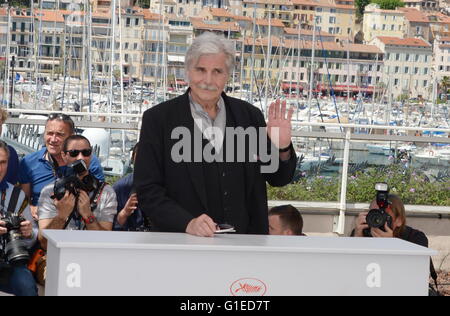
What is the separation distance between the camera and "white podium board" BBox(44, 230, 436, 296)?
2922 mm

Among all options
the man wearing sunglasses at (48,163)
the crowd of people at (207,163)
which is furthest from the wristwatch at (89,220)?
the crowd of people at (207,163)

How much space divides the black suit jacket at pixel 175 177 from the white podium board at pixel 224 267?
2.31 ft

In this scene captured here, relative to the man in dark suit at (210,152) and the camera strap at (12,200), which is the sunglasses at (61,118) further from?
the man in dark suit at (210,152)

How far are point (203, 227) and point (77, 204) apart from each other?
1983mm

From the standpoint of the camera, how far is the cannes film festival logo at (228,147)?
12.7 ft

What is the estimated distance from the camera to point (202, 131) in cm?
397

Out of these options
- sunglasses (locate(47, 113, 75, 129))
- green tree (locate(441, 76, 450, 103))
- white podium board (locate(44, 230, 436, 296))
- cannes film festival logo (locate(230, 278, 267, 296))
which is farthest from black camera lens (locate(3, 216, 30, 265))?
green tree (locate(441, 76, 450, 103))

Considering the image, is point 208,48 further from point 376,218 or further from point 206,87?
point 376,218

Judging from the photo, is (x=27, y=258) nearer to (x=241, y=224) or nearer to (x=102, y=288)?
(x=241, y=224)

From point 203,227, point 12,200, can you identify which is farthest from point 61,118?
point 203,227

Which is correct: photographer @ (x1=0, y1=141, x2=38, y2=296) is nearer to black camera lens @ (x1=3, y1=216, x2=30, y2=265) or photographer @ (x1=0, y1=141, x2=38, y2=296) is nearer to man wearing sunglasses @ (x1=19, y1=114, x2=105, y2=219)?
black camera lens @ (x1=3, y1=216, x2=30, y2=265)

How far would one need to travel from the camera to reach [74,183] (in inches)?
206

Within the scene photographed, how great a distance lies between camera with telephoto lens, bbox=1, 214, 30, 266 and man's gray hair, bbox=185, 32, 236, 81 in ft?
4.87
